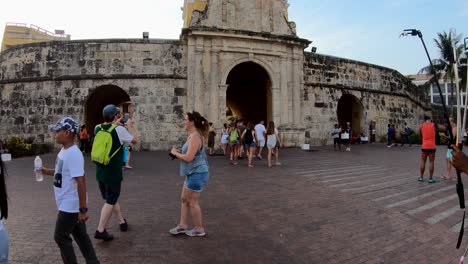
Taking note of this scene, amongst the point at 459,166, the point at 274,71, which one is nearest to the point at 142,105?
the point at 274,71

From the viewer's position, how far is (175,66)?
17.7 meters

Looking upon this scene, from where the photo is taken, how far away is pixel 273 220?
545 cm

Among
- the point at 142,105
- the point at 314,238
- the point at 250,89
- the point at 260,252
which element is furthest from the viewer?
the point at 250,89

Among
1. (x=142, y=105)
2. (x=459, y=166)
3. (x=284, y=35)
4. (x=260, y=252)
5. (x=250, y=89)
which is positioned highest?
(x=284, y=35)

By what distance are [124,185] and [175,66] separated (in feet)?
34.1

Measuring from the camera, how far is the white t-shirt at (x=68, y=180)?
321cm

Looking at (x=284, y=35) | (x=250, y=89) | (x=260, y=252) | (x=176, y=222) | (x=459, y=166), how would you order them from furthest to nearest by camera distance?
(x=250, y=89) < (x=284, y=35) < (x=176, y=222) < (x=260, y=252) < (x=459, y=166)

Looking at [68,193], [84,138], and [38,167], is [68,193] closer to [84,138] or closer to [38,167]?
[38,167]

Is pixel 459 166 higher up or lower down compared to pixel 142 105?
lower down

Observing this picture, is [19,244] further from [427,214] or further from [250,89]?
[250,89]

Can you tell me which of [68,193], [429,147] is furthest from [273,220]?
[429,147]

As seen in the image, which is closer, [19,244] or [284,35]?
[19,244]

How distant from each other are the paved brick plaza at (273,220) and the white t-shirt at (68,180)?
103 centimetres

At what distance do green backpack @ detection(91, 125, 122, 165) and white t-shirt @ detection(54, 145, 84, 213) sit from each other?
1079mm
